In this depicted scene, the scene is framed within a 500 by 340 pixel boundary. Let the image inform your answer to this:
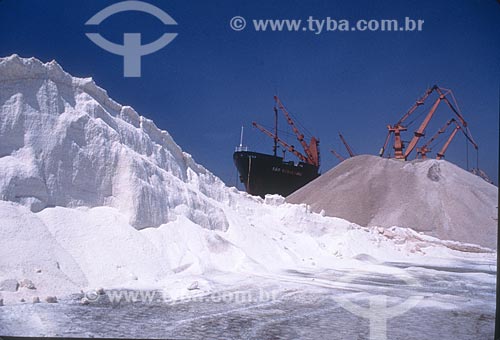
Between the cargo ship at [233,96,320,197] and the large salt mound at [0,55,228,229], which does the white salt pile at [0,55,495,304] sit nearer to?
the large salt mound at [0,55,228,229]

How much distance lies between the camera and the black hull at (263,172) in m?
22.4

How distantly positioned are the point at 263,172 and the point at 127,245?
16227 millimetres

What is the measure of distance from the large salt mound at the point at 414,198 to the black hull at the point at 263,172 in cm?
210

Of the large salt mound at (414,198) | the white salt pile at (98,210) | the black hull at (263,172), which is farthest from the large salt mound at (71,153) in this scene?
the black hull at (263,172)

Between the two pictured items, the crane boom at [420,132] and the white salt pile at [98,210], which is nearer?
the white salt pile at [98,210]

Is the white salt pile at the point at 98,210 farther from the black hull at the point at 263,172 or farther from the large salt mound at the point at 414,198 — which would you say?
the black hull at the point at 263,172

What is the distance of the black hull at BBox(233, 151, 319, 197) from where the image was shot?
73.4ft

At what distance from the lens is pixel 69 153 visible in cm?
707

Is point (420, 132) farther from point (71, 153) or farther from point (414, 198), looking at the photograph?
point (71, 153)

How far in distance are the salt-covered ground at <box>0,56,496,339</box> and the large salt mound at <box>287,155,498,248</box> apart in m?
5.81

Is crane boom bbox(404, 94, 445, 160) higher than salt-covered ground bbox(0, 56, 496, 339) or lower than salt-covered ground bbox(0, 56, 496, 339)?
higher

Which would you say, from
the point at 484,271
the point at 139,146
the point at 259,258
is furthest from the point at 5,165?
the point at 484,271

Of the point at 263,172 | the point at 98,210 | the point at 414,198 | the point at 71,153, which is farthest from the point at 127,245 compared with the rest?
the point at 263,172

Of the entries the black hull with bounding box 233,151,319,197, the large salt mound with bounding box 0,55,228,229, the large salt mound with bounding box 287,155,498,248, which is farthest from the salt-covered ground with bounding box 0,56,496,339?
the black hull with bounding box 233,151,319,197
